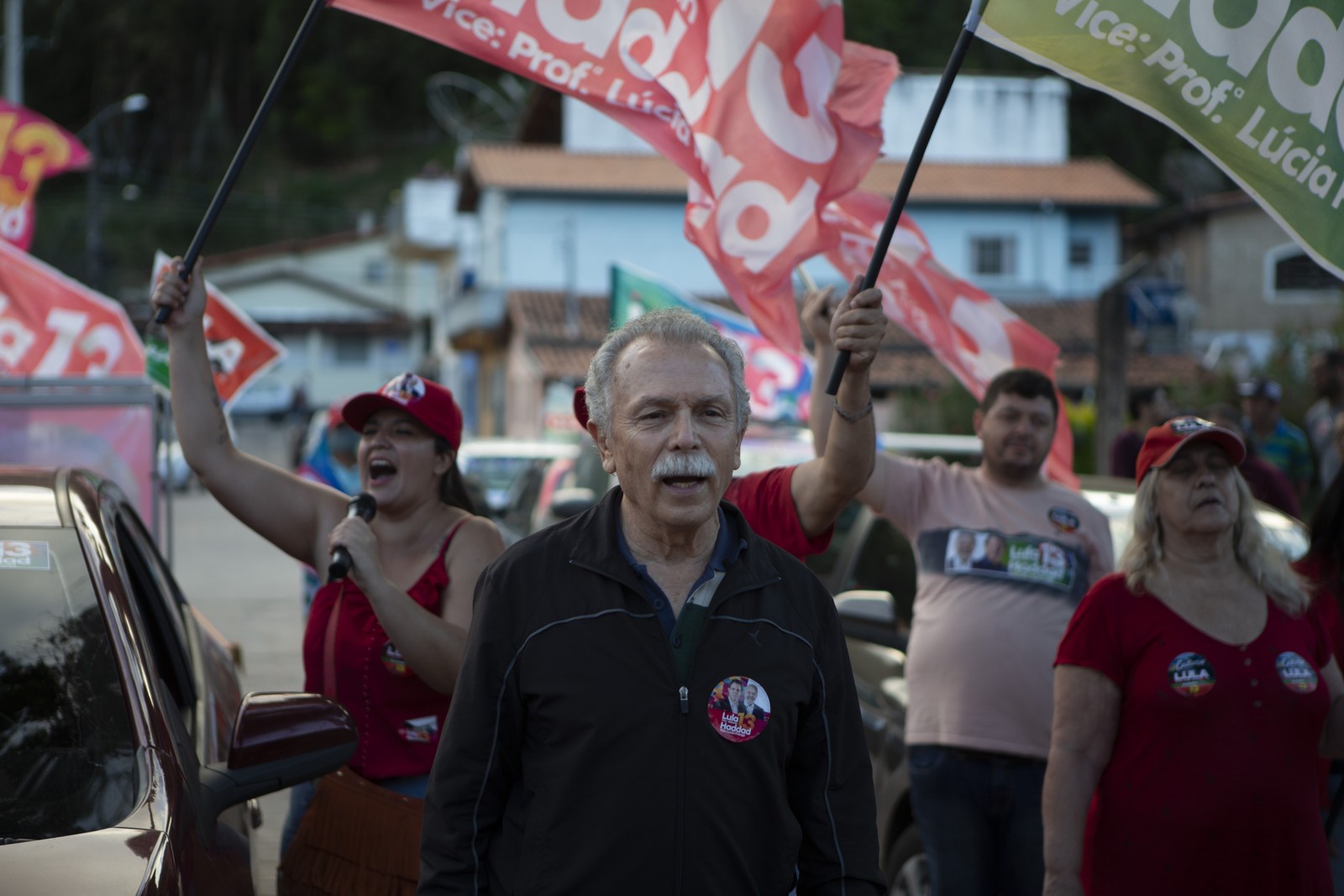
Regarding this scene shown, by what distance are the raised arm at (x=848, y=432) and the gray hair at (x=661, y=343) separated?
52 centimetres

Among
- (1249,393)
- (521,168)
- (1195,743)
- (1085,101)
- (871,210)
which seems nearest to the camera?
(1195,743)

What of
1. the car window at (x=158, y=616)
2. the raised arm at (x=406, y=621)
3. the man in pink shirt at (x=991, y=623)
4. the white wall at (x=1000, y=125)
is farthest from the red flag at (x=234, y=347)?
the white wall at (x=1000, y=125)

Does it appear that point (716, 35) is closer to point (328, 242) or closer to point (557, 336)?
point (557, 336)

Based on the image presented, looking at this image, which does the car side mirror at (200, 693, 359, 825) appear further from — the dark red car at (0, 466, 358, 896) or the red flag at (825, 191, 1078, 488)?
the red flag at (825, 191, 1078, 488)

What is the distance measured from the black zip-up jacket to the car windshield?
687mm

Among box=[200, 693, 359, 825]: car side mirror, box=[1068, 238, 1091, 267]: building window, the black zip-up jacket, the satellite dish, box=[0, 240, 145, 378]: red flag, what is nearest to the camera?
the black zip-up jacket

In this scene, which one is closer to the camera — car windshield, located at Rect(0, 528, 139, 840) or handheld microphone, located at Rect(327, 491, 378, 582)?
car windshield, located at Rect(0, 528, 139, 840)

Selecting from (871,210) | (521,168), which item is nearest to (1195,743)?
(871,210)

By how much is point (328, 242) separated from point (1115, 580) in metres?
67.5

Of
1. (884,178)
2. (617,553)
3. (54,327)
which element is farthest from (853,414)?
(884,178)

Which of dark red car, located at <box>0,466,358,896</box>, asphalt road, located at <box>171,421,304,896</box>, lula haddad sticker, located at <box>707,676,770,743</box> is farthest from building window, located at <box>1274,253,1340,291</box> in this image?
lula haddad sticker, located at <box>707,676,770,743</box>

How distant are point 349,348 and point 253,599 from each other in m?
51.0

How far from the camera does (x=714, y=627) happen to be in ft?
8.02

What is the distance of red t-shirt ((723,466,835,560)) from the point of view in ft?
11.6
